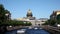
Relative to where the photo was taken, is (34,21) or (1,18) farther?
(34,21)

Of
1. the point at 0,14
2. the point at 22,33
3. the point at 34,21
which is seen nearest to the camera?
the point at 22,33

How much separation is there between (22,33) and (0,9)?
85.0 feet

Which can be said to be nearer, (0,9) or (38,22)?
(0,9)

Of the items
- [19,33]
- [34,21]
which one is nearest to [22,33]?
[19,33]

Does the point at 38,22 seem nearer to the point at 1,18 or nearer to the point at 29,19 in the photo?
the point at 29,19

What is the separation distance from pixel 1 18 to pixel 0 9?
2.88 metres

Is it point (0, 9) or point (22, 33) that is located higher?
point (0, 9)

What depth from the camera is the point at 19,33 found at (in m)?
47.2

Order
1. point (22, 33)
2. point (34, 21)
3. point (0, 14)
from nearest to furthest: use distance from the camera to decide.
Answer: point (22, 33)
point (0, 14)
point (34, 21)

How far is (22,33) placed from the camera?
153ft

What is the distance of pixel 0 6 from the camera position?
72.2m

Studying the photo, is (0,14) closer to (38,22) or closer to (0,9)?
(0,9)

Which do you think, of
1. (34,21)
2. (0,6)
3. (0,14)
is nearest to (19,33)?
(0,14)

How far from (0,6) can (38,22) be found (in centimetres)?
12395
